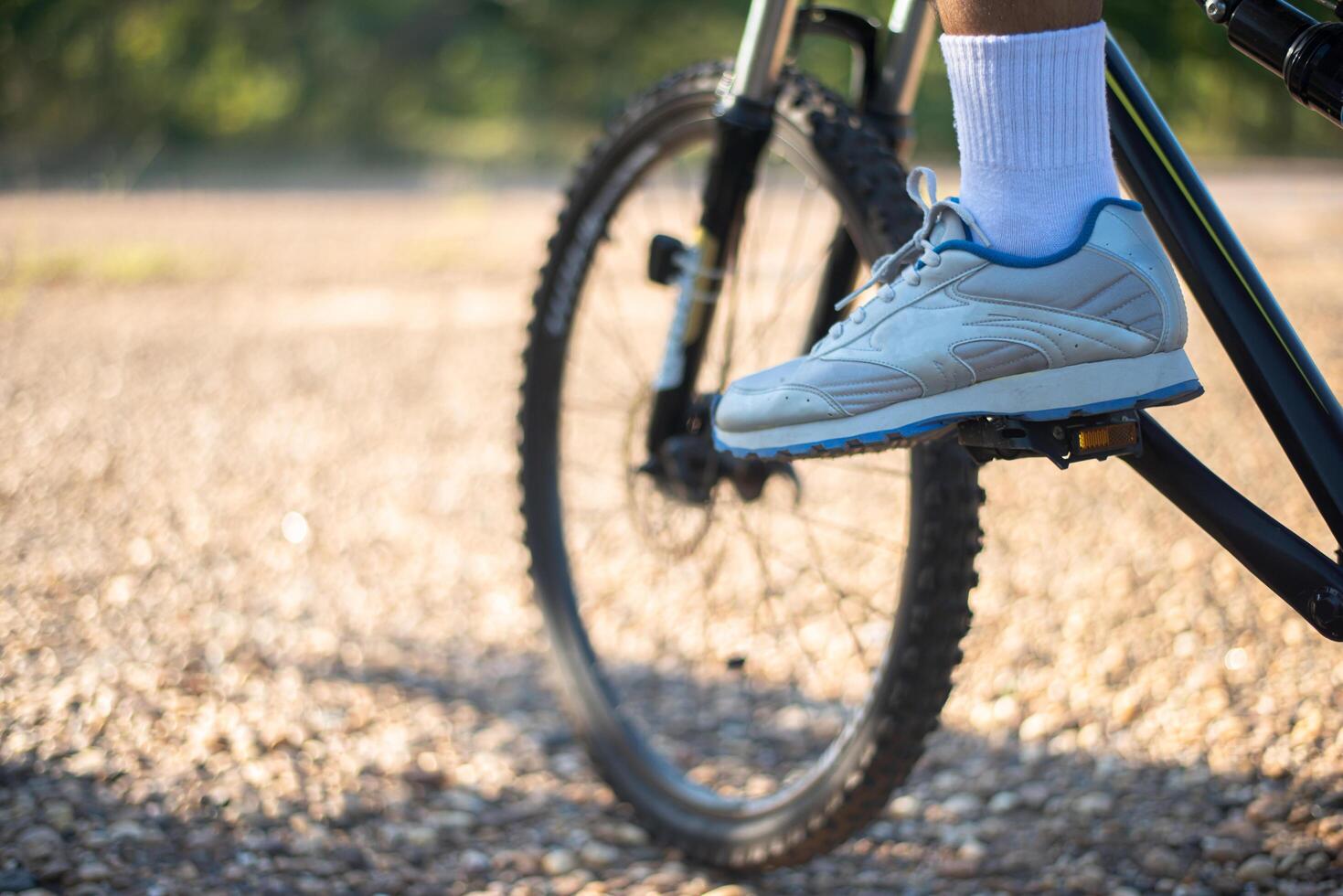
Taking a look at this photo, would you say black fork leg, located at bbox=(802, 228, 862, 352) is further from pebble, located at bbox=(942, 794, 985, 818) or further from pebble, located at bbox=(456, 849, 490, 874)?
pebble, located at bbox=(456, 849, 490, 874)

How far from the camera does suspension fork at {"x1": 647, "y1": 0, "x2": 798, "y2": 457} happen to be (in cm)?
122

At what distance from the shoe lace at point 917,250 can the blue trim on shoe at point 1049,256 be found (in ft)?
0.07

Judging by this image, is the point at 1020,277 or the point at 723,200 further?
the point at 723,200

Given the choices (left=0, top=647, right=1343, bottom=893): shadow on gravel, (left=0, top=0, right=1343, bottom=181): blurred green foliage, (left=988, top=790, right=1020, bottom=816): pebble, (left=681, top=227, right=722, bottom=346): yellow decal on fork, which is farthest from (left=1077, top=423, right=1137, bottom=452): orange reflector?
(left=0, top=0, right=1343, bottom=181): blurred green foliage

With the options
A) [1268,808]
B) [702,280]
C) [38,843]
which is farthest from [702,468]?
[38,843]

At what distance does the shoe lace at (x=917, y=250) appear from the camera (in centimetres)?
96

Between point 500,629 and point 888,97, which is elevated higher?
point 888,97

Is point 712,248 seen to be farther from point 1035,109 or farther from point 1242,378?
point 1242,378

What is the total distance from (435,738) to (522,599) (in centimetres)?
57

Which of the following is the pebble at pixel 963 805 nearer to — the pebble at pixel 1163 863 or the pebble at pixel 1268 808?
the pebble at pixel 1163 863

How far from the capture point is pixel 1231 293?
97 centimetres

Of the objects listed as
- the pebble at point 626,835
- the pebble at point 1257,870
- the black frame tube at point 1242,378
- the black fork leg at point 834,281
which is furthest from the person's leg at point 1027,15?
the pebble at point 626,835

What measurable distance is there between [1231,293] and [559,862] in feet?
3.38

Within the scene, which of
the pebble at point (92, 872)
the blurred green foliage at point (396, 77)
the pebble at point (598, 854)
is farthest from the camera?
the blurred green foliage at point (396, 77)
